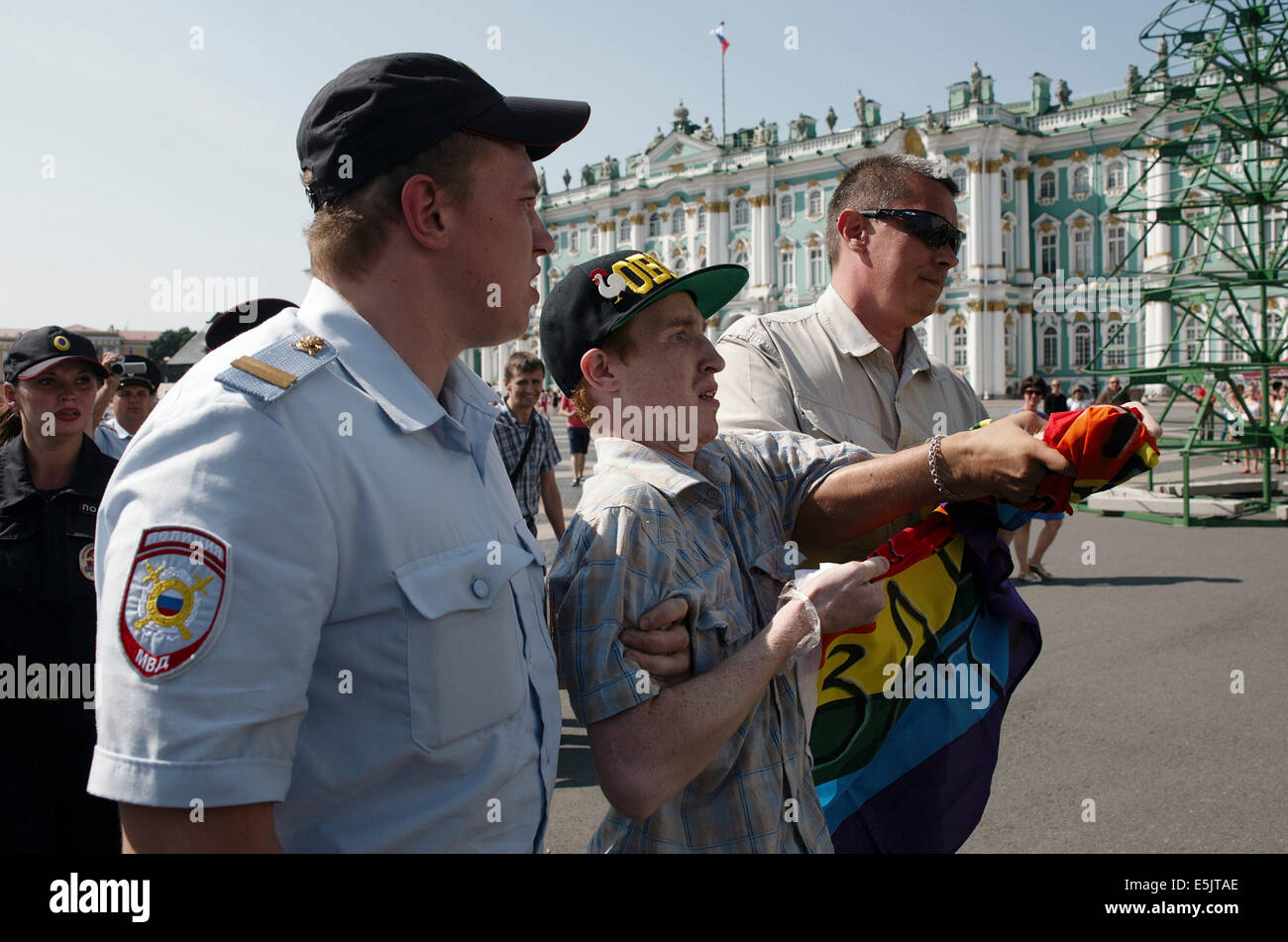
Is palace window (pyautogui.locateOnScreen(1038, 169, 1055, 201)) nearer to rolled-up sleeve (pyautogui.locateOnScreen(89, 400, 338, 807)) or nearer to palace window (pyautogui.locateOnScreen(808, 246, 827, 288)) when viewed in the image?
palace window (pyautogui.locateOnScreen(808, 246, 827, 288))

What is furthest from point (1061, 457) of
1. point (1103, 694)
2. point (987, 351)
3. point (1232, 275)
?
point (987, 351)

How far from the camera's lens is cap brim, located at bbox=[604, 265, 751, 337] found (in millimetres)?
2104

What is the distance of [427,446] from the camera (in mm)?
1499

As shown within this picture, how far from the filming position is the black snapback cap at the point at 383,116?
1.52m

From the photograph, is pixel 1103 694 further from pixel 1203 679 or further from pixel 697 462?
pixel 697 462

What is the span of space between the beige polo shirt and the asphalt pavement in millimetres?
2109

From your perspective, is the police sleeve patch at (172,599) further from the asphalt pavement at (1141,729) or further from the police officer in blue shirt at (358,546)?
the asphalt pavement at (1141,729)

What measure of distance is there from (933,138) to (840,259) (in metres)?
56.1

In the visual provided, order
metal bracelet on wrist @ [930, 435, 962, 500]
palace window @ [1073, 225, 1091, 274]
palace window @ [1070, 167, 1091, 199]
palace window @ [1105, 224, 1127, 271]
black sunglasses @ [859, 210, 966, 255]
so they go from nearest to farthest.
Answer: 1. metal bracelet on wrist @ [930, 435, 962, 500]
2. black sunglasses @ [859, 210, 966, 255]
3. palace window @ [1105, 224, 1127, 271]
4. palace window @ [1070, 167, 1091, 199]
5. palace window @ [1073, 225, 1091, 274]

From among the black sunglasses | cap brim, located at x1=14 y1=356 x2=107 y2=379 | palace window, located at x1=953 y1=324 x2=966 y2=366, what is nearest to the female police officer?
cap brim, located at x1=14 y1=356 x2=107 y2=379

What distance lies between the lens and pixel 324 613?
50.6 inches

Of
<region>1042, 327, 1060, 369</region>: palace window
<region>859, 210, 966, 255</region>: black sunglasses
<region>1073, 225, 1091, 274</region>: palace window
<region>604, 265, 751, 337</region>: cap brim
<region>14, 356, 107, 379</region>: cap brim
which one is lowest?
<region>604, 265, 751, 337</region>: cap brim

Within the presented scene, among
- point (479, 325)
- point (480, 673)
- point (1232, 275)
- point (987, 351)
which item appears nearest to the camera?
point (480, 673)

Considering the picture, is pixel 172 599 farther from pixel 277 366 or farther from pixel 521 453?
pixel 521 453
